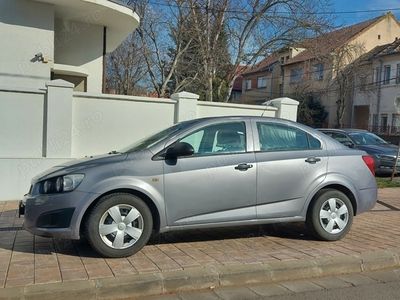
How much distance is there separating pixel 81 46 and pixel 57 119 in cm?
497

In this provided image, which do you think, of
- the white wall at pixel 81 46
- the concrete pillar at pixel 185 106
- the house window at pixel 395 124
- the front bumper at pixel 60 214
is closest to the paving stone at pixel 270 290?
the front bumper at pixel 60 214

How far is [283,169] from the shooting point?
6250 millimetres

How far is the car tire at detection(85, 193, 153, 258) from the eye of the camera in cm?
536

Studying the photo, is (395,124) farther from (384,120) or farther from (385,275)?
(385,275)

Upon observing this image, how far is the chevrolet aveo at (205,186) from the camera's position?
212 inches

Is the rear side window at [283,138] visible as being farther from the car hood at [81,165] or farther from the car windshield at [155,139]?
the car hood at [81,165]

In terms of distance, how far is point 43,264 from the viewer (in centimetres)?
518

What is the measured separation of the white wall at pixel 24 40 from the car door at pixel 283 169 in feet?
21.5

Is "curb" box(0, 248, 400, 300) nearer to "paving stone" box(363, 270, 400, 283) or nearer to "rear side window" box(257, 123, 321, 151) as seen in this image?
"paving stone" box(363, 270, 400, 283)

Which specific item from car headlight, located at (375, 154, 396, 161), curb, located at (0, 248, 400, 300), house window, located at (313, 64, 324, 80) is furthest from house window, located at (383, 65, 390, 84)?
curb, located at (0, 248, 400, 300)

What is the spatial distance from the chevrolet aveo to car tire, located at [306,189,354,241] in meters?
0.01

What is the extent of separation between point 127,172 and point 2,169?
4.49 metres

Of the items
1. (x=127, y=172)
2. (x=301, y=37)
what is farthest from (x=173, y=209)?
(x=301, y=37)

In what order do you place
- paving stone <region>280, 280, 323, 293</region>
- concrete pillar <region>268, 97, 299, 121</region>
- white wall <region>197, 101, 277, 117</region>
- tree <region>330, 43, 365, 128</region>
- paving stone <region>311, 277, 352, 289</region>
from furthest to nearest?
1. tree <region>330, 43, 365, 128</region>
2. concrete pillar <region>268, 97, 299, 121</region>
3. white wall <region>197, 101, 277, 117</region>
4. paving stone <region>311, 277, 352, 289</region>
5. paving stone <region>280, 280, 323, 293</region>
